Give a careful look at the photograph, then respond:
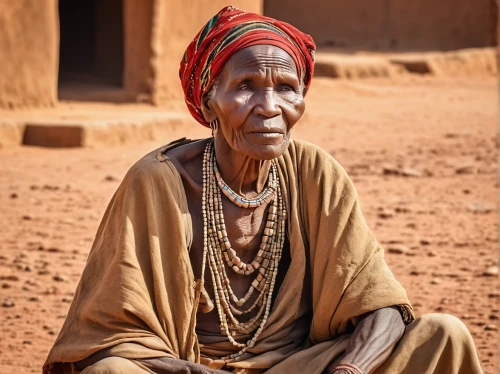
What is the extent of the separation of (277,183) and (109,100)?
31.3 ft

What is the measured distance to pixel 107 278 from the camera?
332 centimetres

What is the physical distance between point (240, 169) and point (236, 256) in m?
0.30

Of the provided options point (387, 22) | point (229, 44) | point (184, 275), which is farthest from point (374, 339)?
point (387, 22)

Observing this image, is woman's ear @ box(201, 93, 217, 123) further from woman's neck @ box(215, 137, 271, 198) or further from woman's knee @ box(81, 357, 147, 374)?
woman's knee @ box(81, 357, 147, 374)

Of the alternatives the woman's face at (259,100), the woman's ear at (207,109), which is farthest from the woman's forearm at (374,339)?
the woman's ear at (207,109)

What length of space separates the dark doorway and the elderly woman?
9.51m

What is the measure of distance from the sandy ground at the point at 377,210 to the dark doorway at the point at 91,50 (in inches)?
109

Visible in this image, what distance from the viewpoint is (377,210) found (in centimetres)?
819

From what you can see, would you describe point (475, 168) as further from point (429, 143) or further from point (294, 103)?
point (294, 103)

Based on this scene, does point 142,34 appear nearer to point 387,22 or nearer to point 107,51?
point 107,51

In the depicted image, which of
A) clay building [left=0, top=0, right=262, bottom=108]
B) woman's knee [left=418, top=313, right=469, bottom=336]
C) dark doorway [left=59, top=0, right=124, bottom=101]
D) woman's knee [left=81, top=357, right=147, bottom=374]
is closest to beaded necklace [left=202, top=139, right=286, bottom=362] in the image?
woman's knee [left=81, top=357, right=147, bottom=374]

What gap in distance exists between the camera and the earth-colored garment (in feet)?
10.8

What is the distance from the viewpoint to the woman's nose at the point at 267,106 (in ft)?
10.9

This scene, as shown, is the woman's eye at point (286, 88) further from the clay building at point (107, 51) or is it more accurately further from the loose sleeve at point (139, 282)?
the clay building at point (107, 51)
